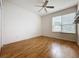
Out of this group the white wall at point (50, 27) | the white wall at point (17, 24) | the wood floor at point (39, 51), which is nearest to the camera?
the wood floor at point (39, 51)

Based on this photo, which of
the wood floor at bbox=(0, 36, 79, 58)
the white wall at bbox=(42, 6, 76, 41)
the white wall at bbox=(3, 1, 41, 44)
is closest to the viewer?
the wood floor at bbox=(0, 36, 79, 58)

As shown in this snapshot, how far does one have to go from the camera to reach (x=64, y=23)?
4906 mm

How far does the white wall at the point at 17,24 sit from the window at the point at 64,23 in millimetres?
1997

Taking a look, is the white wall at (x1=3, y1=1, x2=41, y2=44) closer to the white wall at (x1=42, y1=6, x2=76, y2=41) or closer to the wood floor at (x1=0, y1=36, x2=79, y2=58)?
the wood floor at (x1=0, y1=36, x2=79, y2=58)

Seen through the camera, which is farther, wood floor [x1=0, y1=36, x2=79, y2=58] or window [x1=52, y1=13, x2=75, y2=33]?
window [x1=52, y1=13, x2=75, y2=33]

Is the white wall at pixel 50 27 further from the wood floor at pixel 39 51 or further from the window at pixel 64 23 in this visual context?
the wood floor at pixel 39 51

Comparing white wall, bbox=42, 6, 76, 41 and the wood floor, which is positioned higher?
white wall, bbox=42, 6, 76, 41

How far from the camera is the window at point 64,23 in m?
4.39

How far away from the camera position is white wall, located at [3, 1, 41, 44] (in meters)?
3.81

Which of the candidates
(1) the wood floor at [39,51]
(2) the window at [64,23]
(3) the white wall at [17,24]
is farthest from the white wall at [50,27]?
(1) the wood floor at [39,51]

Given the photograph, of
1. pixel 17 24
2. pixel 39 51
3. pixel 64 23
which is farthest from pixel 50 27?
pixel 39 51

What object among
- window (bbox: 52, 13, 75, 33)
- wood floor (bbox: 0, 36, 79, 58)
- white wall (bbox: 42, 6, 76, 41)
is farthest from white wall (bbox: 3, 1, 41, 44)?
window (bbox: 52, 13, 75, 33)

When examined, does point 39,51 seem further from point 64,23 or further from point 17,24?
point 64,23

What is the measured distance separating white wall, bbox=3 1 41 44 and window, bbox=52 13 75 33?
78.6 inches
